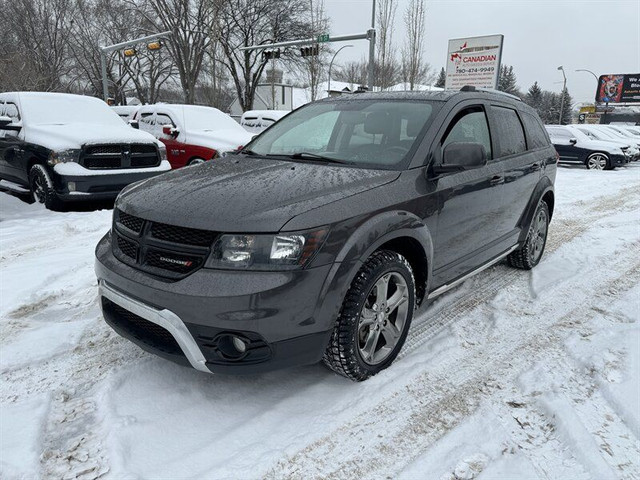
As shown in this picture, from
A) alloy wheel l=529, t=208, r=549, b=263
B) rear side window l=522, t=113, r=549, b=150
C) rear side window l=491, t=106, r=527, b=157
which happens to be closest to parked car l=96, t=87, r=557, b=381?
rear side window l=491, t=106, r=527, b=157

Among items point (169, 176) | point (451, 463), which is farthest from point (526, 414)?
point (169, 176)

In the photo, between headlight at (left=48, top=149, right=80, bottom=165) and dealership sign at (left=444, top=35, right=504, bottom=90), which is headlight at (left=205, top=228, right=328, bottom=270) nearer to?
headlight at (left=48, top=149, right=80, bottom=165)

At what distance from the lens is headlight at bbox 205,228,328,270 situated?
2.33m

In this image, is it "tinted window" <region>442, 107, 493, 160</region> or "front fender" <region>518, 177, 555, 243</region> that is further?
"front fender" <region>518, 177, 555, 243</region>

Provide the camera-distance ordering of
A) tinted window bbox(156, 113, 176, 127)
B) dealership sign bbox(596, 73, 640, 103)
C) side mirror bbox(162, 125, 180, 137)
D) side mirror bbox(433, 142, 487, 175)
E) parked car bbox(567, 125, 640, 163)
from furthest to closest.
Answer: dealership sign bbox(596, 73, 640, 103), parked car bbox(567, 125, 640, 163), tinted window bbox(156, 113, 176, 127), side mirror bbox(162, 125, 180, 137), side mirror bbox(433, 142, 487, 175)

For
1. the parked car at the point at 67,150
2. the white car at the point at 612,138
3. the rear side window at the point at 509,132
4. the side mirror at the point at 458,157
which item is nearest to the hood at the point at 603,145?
the white car at the point at 612,138

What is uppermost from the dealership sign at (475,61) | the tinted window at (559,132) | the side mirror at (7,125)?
the dealership sign at (475,61)

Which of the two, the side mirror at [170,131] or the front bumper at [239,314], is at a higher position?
the side mirror at [170,131]

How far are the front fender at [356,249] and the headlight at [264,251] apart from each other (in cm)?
19

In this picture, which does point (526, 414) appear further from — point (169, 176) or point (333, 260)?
point (169, 176)

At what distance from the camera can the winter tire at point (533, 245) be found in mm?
4875

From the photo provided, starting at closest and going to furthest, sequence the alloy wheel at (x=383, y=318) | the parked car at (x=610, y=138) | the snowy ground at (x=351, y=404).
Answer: the snowy ground at (x=351, y=404)
the alloy wheel at (x=383, y=318)
the parked car at (x=610, y=138)

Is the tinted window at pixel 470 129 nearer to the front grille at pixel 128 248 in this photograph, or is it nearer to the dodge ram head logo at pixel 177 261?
the dodge ram head logo at pixel 177 261

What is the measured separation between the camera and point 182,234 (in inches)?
96.4
